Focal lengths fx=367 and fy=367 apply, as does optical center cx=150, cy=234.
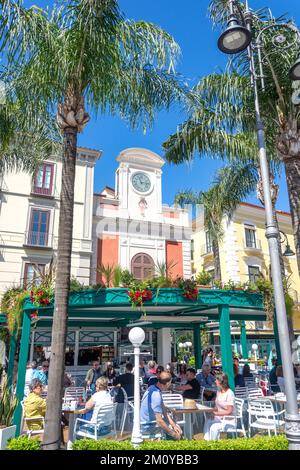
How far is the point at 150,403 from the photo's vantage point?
591 centimetres

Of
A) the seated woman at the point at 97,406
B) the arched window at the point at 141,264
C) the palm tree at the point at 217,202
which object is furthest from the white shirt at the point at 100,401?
the arched window at the point at 141,264

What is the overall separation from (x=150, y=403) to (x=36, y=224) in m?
16.9

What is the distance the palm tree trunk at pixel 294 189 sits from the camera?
7578 millimetres

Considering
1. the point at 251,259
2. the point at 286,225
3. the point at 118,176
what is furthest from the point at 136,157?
the point at 286,225

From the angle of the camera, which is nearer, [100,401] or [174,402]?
[100,401]

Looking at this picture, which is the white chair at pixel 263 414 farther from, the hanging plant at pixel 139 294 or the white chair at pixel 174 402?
the hanging plant at pixel 139 294

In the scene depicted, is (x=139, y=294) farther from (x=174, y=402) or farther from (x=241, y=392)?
(x=241, y=392)

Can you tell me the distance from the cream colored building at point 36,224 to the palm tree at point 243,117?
38.8 ft

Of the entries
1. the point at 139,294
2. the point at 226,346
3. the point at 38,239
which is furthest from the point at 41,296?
the point at 38,239

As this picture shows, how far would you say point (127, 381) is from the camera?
29.2 ft

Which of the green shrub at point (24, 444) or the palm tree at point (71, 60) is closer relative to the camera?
the green shrub at point (24, 444)

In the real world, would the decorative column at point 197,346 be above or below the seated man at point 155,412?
above

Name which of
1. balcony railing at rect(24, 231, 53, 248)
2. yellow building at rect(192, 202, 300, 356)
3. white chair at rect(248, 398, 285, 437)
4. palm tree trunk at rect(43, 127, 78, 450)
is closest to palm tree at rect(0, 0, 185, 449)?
palm tree trunk at rect(43, 127, 78, 450)

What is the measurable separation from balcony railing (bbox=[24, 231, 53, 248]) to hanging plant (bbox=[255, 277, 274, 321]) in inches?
548
